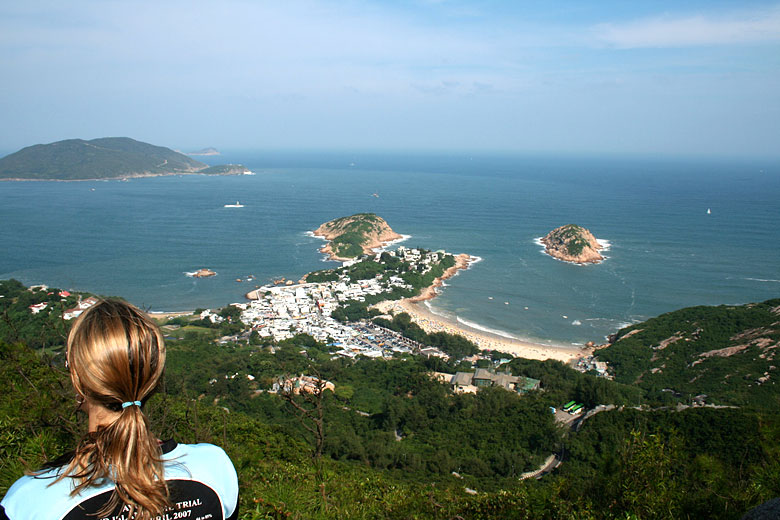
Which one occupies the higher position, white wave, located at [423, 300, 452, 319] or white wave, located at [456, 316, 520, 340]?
white wave, located at [423, 300, 452, 319]

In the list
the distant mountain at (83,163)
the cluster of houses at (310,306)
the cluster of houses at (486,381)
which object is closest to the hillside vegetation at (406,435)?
the cluster of houses at (486,381)

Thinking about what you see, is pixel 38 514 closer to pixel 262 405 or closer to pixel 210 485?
pixel 210 485

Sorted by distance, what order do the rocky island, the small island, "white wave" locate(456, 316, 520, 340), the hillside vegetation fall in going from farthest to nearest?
the rocky island < the small island < "white wave" locate(456, 316, 520, 340) < the hillside vegetation

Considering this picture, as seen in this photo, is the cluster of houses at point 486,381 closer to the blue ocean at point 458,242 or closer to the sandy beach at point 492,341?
the sandy beach at point 492,341

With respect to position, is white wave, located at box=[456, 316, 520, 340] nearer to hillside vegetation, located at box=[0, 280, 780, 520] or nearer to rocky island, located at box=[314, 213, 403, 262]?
hillside vegetation, located at box=[0, 280, 780, 520]

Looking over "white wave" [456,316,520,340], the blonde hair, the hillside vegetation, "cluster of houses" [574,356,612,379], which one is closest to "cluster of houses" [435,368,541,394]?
the hillside vegetation

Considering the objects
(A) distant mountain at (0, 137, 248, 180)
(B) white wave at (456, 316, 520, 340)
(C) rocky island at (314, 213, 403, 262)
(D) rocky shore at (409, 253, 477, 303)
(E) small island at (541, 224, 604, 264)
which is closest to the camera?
(B) white wave at (456, 316, 520, 340)

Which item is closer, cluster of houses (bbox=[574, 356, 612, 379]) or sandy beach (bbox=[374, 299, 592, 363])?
cluster of houses (bbox=[574, 356, 612, 379])
